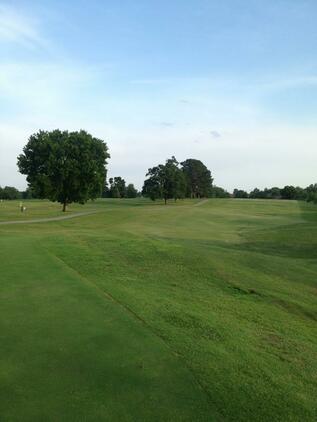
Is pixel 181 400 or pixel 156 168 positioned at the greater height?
pixel 156 168

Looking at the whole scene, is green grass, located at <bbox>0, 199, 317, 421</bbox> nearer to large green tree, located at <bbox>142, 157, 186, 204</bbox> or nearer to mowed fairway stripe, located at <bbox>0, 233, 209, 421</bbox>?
mowed fairway stripe, located at <bbox>0, 233, 209, 421</bbox>

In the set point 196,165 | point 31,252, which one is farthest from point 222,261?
point 196,165

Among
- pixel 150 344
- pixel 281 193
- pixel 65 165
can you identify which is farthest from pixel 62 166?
pixel 281 193

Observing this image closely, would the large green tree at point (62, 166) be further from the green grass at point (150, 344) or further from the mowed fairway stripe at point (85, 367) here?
the mowed fairway stripe at point (85, 367)

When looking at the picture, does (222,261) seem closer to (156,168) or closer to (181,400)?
(181,400)

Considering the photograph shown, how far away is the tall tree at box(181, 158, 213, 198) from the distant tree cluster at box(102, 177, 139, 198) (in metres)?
28.7

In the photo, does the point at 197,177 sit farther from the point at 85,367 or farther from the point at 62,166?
the point at 85,367

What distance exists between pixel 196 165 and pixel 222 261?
111780 mm

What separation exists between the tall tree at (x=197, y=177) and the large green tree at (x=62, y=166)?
253 ft

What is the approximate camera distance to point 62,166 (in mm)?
49031

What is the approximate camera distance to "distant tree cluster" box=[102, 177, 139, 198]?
146500 millimetres

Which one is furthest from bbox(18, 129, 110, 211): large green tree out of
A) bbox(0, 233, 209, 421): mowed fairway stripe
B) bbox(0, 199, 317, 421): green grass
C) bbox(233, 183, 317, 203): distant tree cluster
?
bbox(233, 183, 317, 203): distant tree cluster

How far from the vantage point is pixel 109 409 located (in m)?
5.16

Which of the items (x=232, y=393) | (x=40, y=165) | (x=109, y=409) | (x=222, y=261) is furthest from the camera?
(x=40, y=165)
